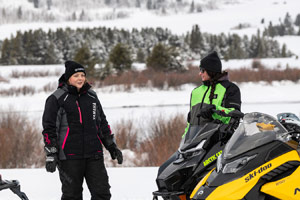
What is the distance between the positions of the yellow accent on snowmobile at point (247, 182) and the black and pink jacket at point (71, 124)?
1536mm

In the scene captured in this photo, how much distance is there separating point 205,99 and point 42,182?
7.87ft

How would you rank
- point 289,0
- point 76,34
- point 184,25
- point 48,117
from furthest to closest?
1. point 289,0
2. point 184,25
3. point 76,34
4. point 48,117

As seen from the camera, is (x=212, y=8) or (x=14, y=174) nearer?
(x=14, y=174)

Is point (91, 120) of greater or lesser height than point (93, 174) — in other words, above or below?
above

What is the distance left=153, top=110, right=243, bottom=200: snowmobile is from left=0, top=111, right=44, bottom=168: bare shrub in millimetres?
5055

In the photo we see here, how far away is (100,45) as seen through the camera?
5184 centimetres

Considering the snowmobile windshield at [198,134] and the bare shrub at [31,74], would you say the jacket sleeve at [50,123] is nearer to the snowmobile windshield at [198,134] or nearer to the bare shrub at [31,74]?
the snowmobile windshield at [198,134]

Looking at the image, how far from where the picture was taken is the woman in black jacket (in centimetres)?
371

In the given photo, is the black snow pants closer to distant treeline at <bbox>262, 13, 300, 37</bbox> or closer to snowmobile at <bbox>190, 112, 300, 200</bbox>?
snowmobile at <bbox>190, 112, 300, 200</bbox>

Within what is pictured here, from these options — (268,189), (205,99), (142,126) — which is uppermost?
(205,99)

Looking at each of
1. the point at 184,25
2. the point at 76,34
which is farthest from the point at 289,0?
the point at 76,34

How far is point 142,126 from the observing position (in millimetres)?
9883

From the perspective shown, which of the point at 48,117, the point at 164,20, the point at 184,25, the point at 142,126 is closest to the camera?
the point at 48,117

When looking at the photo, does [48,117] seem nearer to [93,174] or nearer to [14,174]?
[93,174]
